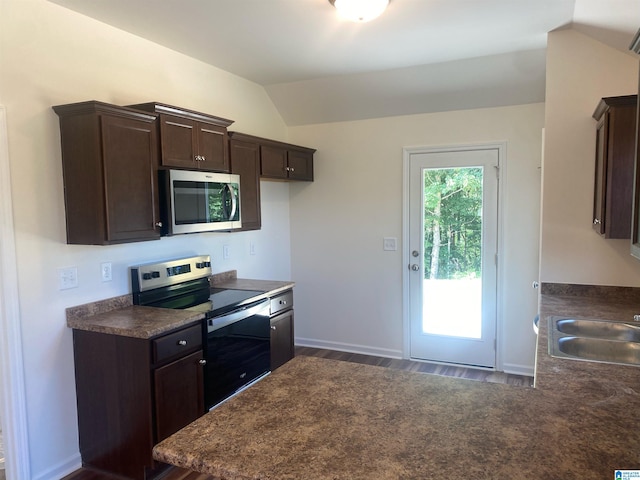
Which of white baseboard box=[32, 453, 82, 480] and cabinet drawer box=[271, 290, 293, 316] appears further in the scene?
cabinet drawer box=[271, 290, 293, 316]

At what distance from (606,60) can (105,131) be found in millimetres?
2984

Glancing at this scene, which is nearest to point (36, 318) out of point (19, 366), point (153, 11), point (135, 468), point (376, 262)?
point (19, 366)

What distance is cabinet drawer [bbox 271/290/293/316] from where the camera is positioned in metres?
3.42

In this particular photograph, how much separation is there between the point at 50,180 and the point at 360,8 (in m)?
1.91

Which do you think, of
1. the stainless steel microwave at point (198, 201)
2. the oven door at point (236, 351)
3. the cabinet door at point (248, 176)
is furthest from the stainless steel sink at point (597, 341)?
the cabinet door at point (248, 176)

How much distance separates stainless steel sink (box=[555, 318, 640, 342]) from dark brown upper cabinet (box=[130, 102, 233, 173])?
2.34 meters

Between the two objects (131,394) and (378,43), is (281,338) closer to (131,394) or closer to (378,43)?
(131,394)

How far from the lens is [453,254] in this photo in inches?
164

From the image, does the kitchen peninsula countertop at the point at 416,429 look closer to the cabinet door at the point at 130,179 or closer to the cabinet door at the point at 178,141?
the cabinet door at the point at 130,179

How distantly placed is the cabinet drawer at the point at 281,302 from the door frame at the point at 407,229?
4.23ft

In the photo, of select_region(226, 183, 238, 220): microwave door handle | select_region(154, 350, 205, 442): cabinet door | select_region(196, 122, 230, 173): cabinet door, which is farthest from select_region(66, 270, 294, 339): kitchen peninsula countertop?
select_region(196, 122, 230, 173): cabinet door

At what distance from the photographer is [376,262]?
4.49 meters

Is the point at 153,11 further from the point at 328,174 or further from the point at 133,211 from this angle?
the point at 328,174

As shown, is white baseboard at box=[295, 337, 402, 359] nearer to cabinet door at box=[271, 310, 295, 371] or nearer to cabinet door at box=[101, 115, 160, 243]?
cabinet door at box=[271, 310, 295, 371]
